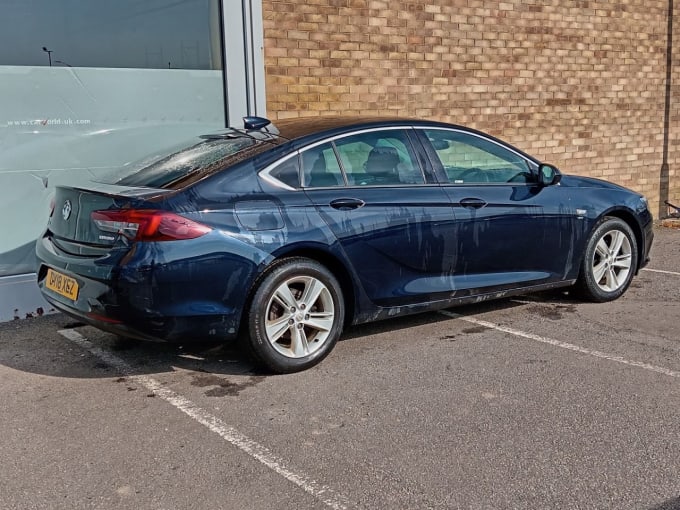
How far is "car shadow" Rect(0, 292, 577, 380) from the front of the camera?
5.05 metres

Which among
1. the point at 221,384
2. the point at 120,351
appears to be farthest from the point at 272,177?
the point at 120,351

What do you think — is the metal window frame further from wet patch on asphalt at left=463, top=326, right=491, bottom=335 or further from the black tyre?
the black tyre

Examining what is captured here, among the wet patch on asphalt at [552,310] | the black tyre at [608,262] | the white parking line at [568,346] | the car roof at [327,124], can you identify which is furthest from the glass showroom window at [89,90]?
the black tyre at [608,262]

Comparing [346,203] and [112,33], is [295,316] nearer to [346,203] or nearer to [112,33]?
[346,203]

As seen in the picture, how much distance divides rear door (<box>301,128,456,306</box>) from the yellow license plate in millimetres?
1547

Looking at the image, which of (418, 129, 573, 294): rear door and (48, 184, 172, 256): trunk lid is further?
(418, 129, 573, 294): rear door

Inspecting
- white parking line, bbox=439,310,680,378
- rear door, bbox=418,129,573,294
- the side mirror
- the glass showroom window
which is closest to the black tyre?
rear door, bbox=418,129,573,294

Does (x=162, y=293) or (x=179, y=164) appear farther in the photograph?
(x=179, y=164)

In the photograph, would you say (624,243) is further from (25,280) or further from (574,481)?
(25,280)

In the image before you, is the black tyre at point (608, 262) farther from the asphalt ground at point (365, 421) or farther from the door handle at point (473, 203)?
the door handle at point (473, 203)

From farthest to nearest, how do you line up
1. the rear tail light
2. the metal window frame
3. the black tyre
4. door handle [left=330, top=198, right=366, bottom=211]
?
the metal window frame
the black tyre
door handle [left=330, top=198, right=366, bottom=211]
the rear tail light

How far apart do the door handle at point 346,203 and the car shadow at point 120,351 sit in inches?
42.5

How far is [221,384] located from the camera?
187 inches

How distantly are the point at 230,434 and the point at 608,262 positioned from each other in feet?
12.8
